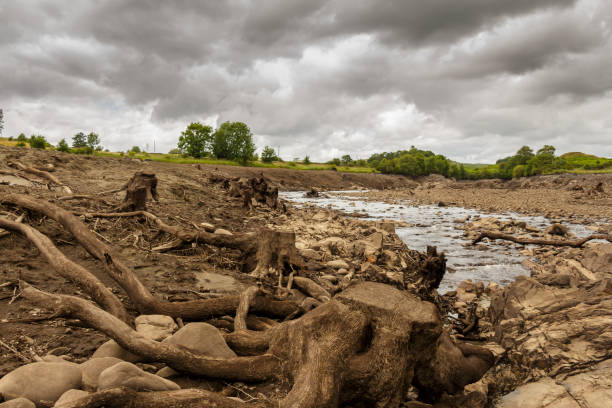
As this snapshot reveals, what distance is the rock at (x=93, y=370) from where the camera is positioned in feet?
7.98

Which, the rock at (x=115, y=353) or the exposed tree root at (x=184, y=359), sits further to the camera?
the rock at (x=115, y=353)

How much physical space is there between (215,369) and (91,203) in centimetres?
773

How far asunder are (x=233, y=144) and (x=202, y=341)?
78.8 meters

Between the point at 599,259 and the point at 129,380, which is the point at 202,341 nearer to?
the point at 129,380

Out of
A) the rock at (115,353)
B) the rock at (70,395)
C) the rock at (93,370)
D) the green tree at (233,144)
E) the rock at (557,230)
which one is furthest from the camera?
the green tree at (233,144)

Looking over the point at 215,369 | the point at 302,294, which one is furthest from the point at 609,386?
the point at 302,294

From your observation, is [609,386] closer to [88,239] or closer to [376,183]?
[88,239]

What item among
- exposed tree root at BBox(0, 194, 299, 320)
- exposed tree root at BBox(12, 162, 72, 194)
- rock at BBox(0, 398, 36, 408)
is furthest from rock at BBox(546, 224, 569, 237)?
exposed tree root at BBox(12, 162, 72, 194)

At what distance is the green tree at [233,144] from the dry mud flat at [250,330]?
2822 inches

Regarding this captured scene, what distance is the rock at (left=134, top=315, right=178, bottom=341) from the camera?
3496mm

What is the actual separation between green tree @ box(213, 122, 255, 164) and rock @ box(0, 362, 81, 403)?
7550cm

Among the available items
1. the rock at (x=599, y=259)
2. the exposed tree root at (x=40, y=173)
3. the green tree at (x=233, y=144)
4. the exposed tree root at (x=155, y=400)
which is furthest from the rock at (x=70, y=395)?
the green tree at (x=233, y=144)

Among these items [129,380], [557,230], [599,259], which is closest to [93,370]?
[129,380]

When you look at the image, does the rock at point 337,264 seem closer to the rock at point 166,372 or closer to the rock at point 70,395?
the rock at point 166,372
